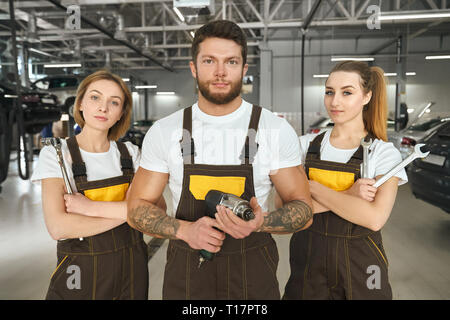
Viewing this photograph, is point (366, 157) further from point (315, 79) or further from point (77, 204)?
point (315, 79)

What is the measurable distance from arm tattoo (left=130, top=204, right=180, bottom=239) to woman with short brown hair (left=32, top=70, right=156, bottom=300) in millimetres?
161

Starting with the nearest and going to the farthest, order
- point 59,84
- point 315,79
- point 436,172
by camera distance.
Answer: point 436,172
point 315,79
point 59,84

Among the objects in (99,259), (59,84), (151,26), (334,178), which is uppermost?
(151,26)

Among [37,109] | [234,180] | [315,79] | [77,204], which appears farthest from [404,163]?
[37,109]

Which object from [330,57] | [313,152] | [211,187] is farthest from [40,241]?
[330,57]

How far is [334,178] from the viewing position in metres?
1.16

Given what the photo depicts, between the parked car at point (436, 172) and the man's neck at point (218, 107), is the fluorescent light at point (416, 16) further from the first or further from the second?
the man's neck at point (218, 107)

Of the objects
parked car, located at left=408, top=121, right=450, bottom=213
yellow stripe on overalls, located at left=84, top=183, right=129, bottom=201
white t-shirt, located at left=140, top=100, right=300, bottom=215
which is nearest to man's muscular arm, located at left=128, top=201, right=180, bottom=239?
white t-shirt, located at left=140, top=100, right=300, bottom=215

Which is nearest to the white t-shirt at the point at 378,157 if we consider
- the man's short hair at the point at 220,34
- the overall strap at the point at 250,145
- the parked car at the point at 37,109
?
the overall strap at the point at 250,145

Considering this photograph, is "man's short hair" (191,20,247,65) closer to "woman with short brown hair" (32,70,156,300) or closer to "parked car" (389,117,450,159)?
"woman with short brown hair" (32,70,156,300)

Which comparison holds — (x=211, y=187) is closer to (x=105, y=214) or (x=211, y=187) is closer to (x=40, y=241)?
(x=105, y=214)

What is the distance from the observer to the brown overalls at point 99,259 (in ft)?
3.73

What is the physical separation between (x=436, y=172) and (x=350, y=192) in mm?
1362
